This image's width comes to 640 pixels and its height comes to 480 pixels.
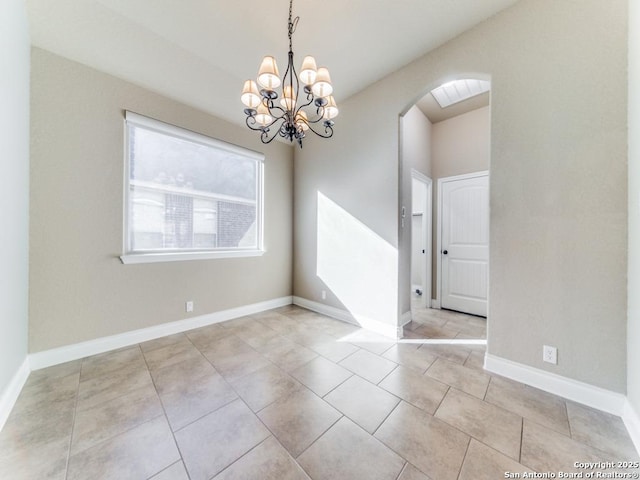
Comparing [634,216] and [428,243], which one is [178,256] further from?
[634,216]

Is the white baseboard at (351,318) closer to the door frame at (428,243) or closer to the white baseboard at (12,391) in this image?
the door frame at (428,243)

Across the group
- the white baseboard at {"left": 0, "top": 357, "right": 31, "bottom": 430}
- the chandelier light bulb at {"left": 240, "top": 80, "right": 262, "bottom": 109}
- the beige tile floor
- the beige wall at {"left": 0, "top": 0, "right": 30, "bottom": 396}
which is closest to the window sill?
the beige wall at {"left": 0, "top": 0, "right": 30, "bottom": 396}

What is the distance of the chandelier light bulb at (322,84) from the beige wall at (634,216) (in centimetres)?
183

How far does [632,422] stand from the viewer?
4.43 ft

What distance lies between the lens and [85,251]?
2178 millimetres

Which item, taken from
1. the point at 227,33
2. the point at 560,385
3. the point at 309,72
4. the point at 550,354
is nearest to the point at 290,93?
the point at 309,72

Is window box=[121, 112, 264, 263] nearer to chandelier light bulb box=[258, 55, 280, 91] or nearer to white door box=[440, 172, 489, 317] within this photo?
chandelier light bulb box=[258, 55, 280, 91]

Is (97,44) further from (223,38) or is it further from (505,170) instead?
(505,170)

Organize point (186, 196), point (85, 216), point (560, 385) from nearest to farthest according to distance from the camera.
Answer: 1. point (560, 385)
2. point (85, 216)
3. point (186, 196)

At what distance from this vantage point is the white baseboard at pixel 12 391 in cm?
142

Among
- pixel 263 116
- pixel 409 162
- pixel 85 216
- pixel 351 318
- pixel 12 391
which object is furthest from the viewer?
pixel 409 162

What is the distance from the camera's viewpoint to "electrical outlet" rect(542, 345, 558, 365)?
1713mm

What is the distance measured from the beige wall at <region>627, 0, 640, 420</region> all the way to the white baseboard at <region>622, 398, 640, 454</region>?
3 centimetres

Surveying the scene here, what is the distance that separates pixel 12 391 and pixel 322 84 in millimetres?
2986
